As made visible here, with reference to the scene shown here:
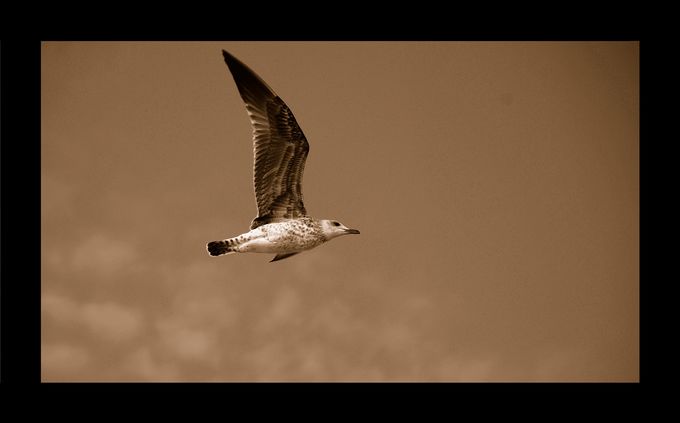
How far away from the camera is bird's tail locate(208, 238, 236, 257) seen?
16.2ft

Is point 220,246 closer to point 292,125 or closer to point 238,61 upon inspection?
point 292,125

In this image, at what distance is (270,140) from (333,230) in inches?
40.5

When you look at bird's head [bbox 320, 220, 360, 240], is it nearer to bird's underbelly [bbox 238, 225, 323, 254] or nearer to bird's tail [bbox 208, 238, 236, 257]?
bird's underbelly [bbox 238, 225, 323, 254]

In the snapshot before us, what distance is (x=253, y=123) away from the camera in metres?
4.88

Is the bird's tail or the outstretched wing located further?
the bird's tail

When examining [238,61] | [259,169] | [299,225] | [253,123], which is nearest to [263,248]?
[299,225]

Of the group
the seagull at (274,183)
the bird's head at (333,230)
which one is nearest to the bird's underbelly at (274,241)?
the seagull at (274,183)

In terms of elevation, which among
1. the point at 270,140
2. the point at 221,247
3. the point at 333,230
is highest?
the point at 270,140

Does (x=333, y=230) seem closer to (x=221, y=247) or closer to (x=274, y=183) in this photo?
(x=274, y=183)

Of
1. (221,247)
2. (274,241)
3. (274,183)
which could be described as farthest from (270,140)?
(221,247)

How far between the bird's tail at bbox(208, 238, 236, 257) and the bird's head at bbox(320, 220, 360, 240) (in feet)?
2.86

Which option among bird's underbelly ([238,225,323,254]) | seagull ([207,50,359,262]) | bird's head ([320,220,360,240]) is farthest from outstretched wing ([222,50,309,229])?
bird's head ([320,220,360,240])

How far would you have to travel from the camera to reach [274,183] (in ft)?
16.5

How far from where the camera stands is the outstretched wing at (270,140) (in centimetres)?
483
